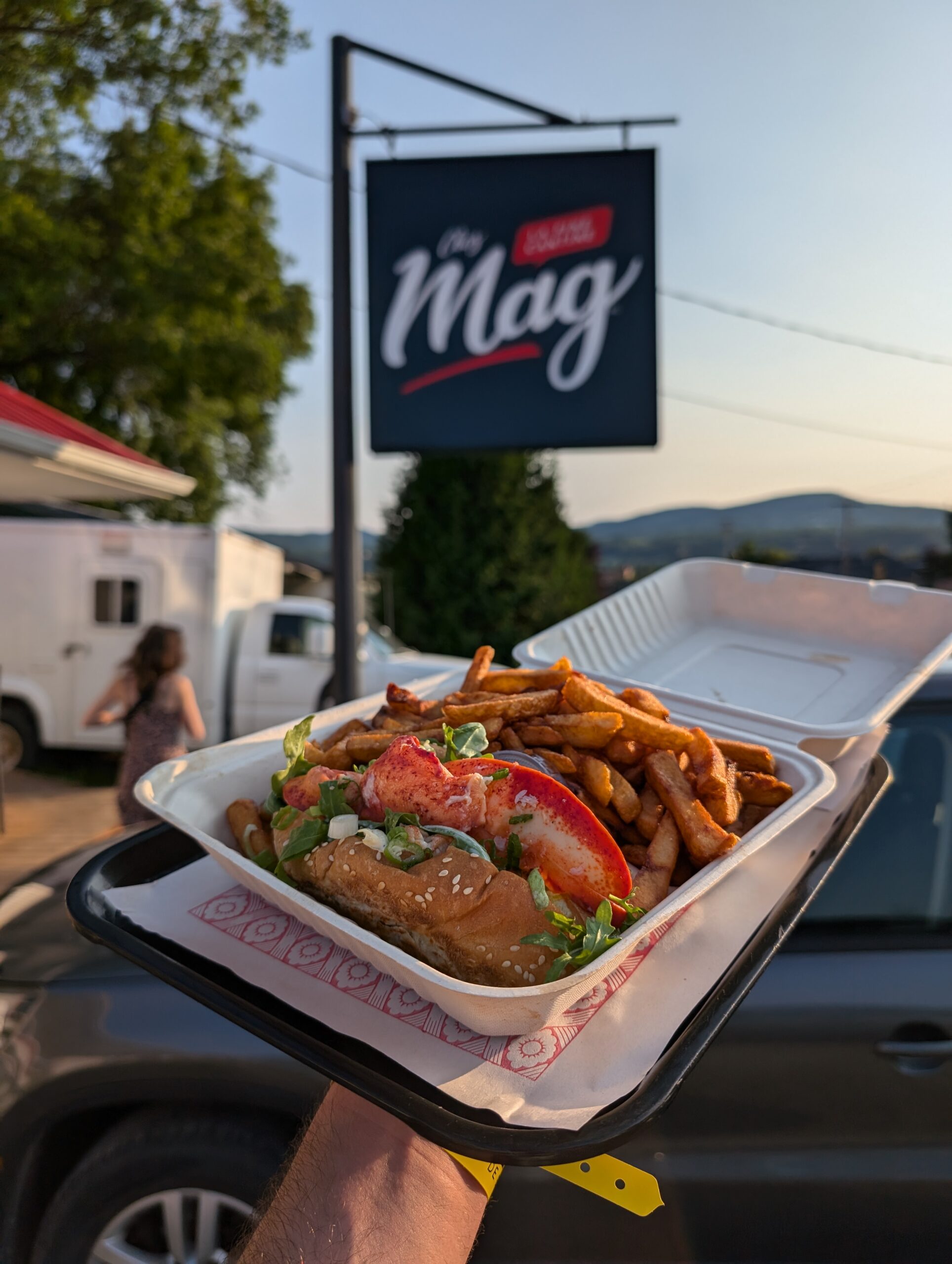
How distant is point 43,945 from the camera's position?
2641 mm

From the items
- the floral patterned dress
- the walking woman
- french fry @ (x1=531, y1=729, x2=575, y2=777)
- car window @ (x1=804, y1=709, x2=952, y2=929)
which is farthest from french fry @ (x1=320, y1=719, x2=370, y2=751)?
the walking woman

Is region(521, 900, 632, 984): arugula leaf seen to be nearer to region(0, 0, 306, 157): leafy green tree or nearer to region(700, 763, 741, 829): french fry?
region(700, 763, 741, 829): french fry

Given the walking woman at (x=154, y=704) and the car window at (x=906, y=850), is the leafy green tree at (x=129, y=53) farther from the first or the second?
the car window at (x=906, y=850)

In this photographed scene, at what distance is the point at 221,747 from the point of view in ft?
5.61

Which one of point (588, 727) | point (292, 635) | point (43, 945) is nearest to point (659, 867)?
point (588, 727)

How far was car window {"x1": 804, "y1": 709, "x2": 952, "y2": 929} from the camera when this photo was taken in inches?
93.1

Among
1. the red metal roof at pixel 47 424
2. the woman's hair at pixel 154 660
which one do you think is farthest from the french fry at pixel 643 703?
the red metal roof at pixel 47 424

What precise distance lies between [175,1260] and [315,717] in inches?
61.5

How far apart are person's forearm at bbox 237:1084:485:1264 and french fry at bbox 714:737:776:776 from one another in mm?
899

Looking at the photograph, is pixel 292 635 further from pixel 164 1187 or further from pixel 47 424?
pixel 164 1187

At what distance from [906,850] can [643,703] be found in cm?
123

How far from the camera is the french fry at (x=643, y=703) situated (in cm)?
180

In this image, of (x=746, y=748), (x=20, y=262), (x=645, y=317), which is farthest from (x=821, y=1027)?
(x=20, y=262)

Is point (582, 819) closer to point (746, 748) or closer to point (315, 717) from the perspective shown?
point (746, 748)
